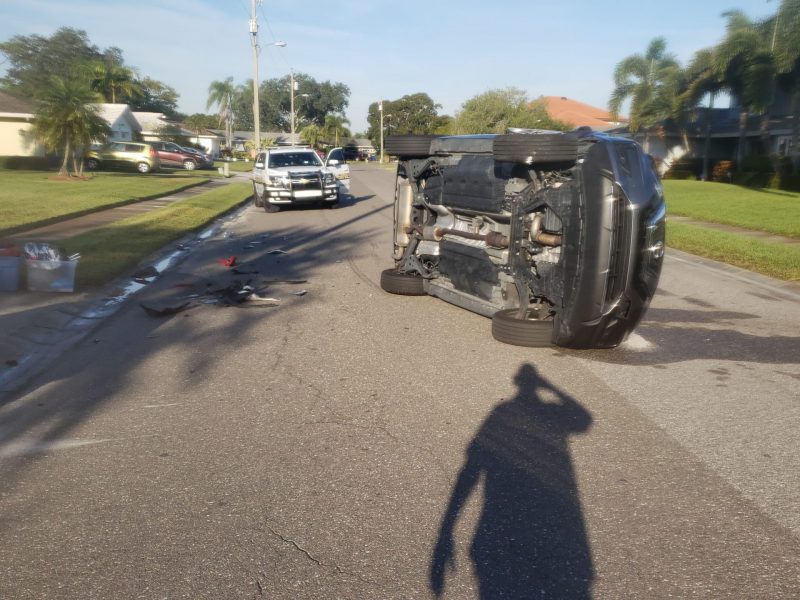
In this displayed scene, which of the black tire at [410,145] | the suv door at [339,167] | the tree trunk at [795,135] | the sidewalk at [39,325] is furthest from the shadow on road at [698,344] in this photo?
the tree trunk at [795,135]

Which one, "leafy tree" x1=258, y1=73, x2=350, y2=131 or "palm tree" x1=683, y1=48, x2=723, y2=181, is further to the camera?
"leafy tree" x1=258, y1=73, x2=350, y2=131

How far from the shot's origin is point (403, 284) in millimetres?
10094

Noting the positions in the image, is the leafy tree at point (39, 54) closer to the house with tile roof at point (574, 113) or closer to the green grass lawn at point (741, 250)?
the house with tile roof at point (574, 113)

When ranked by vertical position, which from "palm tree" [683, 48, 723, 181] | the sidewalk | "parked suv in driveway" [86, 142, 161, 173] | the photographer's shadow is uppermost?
"palm tree" [683, 48, 723, 181]

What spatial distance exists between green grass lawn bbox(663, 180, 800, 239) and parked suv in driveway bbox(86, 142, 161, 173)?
2770 centimetres

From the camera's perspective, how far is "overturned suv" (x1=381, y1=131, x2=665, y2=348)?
22.2 feet

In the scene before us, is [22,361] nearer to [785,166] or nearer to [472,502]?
[472,502]

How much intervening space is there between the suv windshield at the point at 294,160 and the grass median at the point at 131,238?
6.96 ft

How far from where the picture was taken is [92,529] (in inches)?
159

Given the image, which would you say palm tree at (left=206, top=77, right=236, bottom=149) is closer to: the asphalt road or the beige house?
the beige house

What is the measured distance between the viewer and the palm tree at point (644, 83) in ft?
145

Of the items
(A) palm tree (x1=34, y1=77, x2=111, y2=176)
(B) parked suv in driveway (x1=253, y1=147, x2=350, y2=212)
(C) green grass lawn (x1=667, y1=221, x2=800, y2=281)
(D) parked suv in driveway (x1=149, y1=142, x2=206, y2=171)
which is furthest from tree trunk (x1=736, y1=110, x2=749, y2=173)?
(D) parked suv in driveway (x1=149, y1=142, x2=206, y2=171)

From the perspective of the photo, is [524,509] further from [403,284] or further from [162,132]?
[162,132]

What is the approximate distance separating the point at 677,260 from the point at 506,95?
53.5 meters
